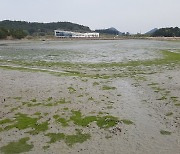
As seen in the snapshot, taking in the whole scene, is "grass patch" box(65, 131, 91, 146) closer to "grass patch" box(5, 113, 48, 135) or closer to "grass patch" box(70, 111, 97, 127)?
"grass patch" box(70, 111, 97, 127)

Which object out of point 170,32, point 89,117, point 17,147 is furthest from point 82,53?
point 170,32

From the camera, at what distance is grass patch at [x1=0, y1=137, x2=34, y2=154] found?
31.6 ft

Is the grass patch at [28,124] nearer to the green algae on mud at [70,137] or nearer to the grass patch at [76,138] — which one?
the green algae on mud at [70,137]

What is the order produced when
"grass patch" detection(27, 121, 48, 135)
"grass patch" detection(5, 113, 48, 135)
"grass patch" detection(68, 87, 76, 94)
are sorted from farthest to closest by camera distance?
"grass patch" detection(68, 87, 76, 94), "grass patch" detection(5, 113, 48, 135), "grass patch" detection(27, 121, 48, 135)

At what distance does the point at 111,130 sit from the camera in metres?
11.6

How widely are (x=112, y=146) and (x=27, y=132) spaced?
360 centimetres

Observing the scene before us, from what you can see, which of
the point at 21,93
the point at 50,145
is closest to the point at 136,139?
the point at 50,145

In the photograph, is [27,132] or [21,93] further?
[21,93]

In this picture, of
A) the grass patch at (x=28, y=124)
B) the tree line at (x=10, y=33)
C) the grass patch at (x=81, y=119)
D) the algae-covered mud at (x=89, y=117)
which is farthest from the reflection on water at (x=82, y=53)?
the tree line at (x=10, y=33)

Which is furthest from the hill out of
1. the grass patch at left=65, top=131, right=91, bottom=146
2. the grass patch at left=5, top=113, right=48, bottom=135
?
the grass patch at left=65, top=131, right=91, bottom=146

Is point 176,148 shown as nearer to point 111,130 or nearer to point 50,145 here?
point 111,130

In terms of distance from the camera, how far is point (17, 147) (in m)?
9.96

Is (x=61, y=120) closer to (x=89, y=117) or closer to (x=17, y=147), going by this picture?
(x=89, y=117)

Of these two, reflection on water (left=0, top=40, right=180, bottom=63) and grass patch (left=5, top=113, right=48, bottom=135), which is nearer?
grass patch (left=5, top=113, right=48, bottom=135)
